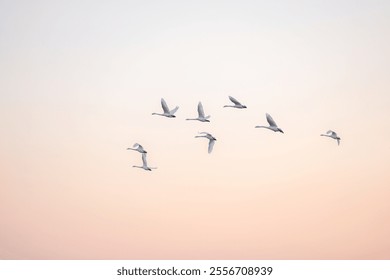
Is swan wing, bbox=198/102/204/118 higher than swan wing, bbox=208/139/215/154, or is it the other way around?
swan wing, bbox=198/102/204/118

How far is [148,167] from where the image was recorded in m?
56.2

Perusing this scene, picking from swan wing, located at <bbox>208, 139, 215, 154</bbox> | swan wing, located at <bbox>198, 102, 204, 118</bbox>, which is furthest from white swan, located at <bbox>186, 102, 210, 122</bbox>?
swan wing, located at <bbox>208, 139, 215, 154</bbox>

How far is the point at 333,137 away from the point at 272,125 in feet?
13.2

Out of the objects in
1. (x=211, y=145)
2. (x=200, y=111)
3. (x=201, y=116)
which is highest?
(x=200, y=111)

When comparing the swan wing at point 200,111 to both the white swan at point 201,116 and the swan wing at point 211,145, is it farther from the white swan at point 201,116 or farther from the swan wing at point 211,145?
the swan wing at point 211,145

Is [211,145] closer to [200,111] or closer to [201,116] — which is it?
[201,116]

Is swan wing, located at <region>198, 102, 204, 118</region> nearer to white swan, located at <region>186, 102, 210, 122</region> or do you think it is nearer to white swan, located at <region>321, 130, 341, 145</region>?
white swan, located at <region>186, 102, 210, 122</region>

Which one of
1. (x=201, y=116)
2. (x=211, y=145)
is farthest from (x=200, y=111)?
(x=211, y=145)

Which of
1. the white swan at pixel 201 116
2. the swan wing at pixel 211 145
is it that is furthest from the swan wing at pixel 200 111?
the swan wing at pixel 211 145
